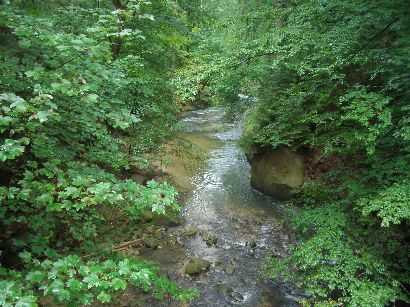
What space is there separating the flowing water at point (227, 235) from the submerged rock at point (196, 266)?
0.40 ft

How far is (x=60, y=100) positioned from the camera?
344 cm

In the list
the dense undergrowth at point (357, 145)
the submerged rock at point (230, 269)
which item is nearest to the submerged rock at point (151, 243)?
the submerged rock at point (230, 269)

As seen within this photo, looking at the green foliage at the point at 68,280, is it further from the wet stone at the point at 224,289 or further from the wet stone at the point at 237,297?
the wet stone at the point at 224,289

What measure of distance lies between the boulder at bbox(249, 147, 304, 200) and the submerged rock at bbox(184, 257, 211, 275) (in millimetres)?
4373

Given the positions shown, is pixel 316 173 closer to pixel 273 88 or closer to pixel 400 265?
pixel 273 88

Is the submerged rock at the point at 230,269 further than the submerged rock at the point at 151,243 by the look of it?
No

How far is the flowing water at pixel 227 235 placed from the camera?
6812mm

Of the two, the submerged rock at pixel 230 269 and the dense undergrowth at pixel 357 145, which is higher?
the dense undergrowth at pixel 357 145

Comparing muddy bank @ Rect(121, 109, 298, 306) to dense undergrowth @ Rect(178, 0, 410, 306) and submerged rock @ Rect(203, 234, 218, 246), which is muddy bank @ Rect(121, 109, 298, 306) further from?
dense undergrowth @ Rect(178, 0, 410, 306)

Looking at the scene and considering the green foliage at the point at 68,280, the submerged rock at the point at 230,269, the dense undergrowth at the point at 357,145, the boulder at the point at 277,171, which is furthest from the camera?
the boulder at the point at 277,171

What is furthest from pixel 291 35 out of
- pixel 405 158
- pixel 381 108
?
pixel 405 158

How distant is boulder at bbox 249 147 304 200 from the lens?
10488 mm

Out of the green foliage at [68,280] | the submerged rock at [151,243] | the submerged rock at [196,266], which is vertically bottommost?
the submerged rock at [151,243]

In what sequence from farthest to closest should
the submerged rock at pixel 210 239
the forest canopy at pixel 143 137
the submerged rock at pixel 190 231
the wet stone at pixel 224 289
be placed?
the submerged rock at pixel 190 231 → the submerged rock at pixel 210 239 → the wet stone at pixel 224 289 → the forest canopy at pixel 143 137
